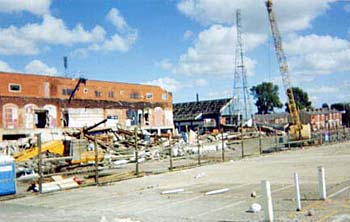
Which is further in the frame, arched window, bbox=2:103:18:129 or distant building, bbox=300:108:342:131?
distant building, bbox=300:108:342:131

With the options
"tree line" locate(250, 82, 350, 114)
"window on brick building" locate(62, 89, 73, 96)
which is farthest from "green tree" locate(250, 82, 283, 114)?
"window on brick building" locate(62, 89, 73, 96)

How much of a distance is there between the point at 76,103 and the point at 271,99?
101 m

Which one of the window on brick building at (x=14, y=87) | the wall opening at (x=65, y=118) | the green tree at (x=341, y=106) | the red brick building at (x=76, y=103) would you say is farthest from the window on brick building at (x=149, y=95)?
the green tree at (x=341, y=106)

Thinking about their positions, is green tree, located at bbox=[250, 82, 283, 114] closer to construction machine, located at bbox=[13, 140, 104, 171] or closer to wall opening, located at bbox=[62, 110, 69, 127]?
wall opening, located at bbox=[62, 110, 69, 127]

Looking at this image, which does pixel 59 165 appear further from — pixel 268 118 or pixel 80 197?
pixel 268 118

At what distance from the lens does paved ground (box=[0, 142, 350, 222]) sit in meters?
11.4

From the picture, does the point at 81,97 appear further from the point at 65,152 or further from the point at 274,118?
the point at 274,118

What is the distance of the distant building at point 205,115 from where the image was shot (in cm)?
10319

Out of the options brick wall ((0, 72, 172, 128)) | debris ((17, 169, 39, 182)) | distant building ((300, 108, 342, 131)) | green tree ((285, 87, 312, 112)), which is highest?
green tree ((285, 87, 312, 112))

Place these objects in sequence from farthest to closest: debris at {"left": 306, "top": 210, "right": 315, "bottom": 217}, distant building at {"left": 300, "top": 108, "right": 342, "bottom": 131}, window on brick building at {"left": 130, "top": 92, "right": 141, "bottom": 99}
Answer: distant building at {"left": 300, "top": 108, "right": 342, "bottom": 131} → window on brick building at {"left": 130, "top": 92, "right": 141, "bottom": 99} → debris at {"left": 306, "top": 210, "right": 315, "bottom": 217}

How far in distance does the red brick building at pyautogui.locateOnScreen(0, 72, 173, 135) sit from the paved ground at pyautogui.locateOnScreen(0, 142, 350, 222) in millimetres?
44653

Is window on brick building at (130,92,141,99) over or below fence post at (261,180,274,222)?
over

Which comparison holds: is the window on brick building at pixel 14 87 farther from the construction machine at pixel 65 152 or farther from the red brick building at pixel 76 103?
the construction machine at pixel 65 152

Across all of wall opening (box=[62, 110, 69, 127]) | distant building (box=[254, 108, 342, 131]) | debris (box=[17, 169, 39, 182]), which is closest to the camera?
debris (box=[17, 169, 39, 182])
